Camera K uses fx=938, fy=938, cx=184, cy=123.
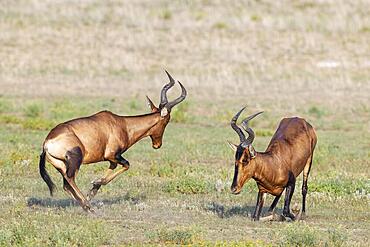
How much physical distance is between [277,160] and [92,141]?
284 cm

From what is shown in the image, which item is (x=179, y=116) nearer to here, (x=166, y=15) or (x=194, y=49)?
(x=194, y=49)

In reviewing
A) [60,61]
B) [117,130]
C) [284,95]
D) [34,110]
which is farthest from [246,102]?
[117,130]

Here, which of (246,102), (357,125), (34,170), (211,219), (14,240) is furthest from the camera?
(246,102)

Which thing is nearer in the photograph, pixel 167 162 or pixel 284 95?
pixel 167 162

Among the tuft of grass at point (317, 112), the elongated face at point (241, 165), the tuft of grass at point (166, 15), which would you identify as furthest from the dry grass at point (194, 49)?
the elongated face at point (241, 165)

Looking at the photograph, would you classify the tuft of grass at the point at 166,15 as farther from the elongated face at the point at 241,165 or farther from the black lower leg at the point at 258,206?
the elongated face at the point at 241,165

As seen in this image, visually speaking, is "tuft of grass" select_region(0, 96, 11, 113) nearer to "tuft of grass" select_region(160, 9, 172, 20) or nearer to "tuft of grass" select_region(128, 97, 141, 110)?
"tuft of grass" select_region(128, 97, 141, 110)

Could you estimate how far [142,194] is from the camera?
666 inches

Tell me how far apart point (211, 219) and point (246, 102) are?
1949 cm

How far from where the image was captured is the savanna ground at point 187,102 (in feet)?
44.3

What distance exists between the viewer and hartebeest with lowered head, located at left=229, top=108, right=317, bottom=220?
43.7 ft

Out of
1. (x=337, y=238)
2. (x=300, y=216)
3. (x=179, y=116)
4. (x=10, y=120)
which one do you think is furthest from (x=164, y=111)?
(x=179, y=116)

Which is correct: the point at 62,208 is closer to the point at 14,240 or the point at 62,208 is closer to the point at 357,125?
the point at 14,240

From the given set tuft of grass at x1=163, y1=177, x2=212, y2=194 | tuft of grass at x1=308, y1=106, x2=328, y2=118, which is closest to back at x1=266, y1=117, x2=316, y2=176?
tuft of grass at x1=163, y1=177, x2=212, y2=194
